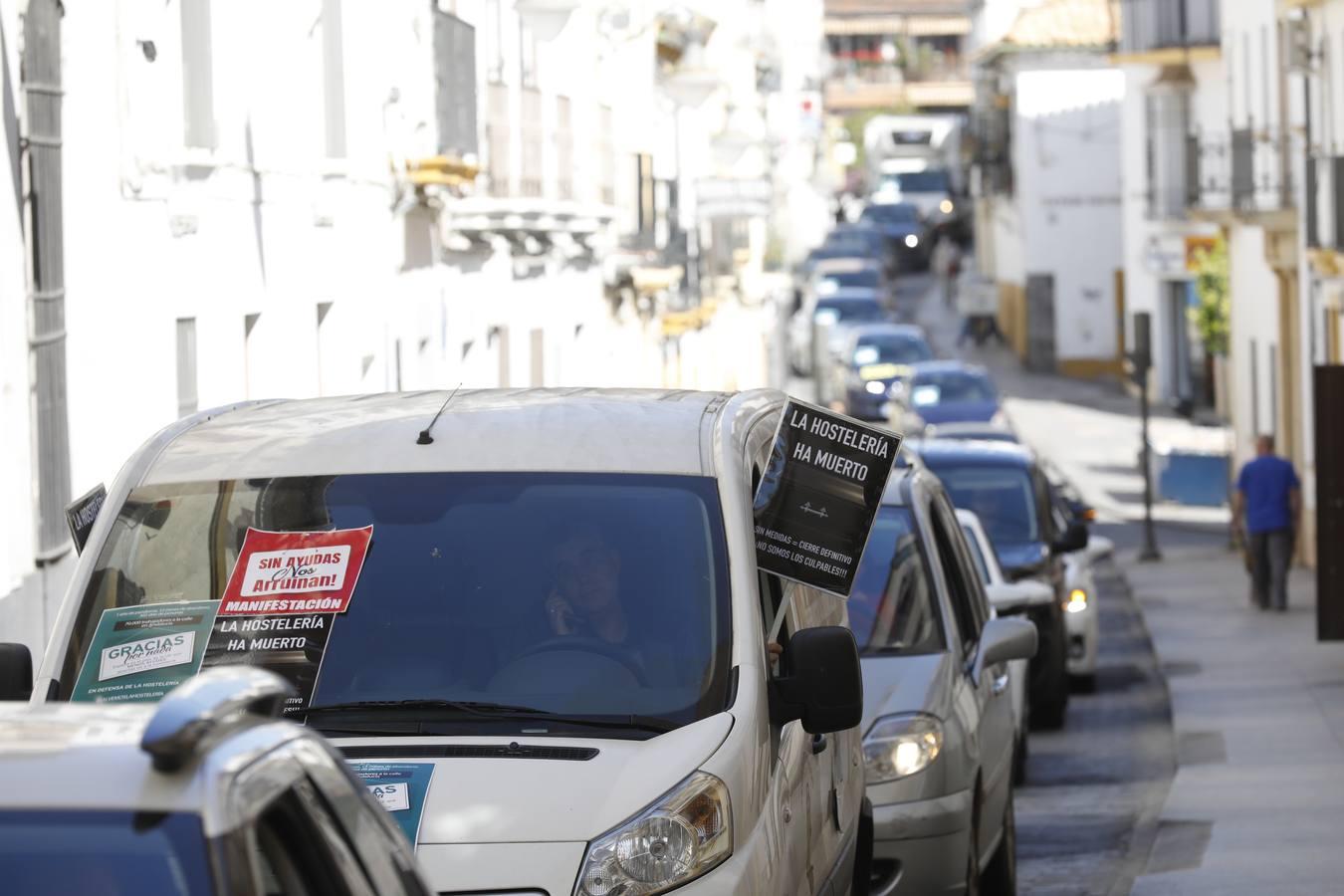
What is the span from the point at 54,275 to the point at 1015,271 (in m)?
54.4

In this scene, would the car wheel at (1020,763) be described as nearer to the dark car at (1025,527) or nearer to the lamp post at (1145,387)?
the dark car at (1025,527)

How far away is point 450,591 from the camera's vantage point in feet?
19.4

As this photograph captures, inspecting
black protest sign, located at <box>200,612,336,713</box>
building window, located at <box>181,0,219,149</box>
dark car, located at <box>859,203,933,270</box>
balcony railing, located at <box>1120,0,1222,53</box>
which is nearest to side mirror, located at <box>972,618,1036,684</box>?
black protest sign, located at <box>200,612,336,713</box>

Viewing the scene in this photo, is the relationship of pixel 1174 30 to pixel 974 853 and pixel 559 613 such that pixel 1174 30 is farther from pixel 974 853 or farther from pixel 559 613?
pixel 559 613

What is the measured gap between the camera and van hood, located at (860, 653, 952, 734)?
912cm

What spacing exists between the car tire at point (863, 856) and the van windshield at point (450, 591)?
163 cm

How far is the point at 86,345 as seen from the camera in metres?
13.1

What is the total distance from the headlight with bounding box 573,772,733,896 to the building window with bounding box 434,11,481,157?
16702 millimetres

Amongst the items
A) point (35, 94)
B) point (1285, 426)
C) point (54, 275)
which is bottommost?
point (1285, 426)

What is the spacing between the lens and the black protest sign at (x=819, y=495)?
6.37m

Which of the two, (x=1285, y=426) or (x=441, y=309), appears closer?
(x=441, y=309)

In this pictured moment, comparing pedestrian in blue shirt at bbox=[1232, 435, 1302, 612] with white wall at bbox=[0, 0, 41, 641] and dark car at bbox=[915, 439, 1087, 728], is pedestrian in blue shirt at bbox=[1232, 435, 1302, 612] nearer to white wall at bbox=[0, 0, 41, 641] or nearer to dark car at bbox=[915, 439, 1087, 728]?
dark car at bbox=[915, 439, 1087, 728]

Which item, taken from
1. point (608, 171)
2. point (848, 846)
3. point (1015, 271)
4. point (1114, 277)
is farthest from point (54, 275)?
point (1015, 271)

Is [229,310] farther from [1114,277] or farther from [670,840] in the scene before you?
[1114,277]
